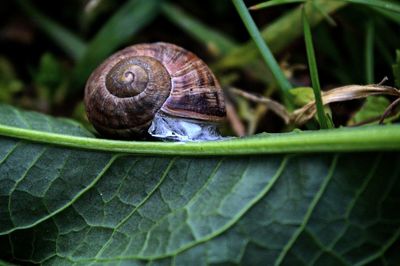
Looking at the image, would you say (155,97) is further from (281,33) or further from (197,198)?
(281,33)

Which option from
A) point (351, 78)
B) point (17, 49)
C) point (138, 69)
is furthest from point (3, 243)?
point (351, 78)

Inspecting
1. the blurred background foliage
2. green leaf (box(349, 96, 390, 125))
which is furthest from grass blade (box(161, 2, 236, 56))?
green leaf (box(349, 96, 390, 125))

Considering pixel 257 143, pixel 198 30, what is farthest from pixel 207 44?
pixel 257 143

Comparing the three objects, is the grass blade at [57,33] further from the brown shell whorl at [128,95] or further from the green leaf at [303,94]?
the green leaf at [303,94]

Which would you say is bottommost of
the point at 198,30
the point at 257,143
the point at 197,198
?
the point at 197,198

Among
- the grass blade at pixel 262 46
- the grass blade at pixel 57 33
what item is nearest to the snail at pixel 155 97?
the grass blade at pixel 262 46

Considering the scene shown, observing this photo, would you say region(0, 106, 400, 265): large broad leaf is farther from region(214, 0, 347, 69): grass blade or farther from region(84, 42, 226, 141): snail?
region(214, 0, 347, 69): grass blade
